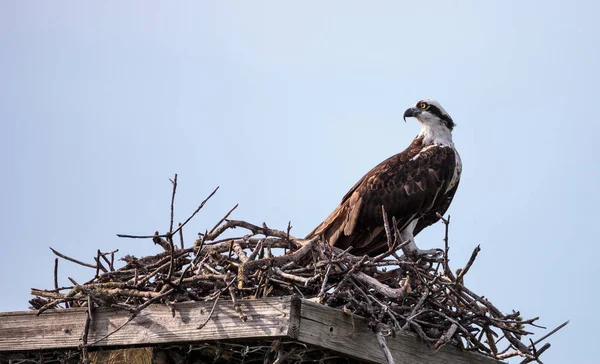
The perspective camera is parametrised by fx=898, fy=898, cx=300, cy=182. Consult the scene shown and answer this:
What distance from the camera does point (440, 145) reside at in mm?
8555

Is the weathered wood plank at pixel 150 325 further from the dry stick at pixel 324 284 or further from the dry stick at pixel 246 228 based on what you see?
the dry stick at pixel 246 228

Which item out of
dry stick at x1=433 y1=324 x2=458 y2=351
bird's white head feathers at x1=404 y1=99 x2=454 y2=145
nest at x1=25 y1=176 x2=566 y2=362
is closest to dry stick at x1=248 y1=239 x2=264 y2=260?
nest at x1=25 y1=176 x2=566 y2=362

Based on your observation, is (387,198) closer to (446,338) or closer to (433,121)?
(433,121)

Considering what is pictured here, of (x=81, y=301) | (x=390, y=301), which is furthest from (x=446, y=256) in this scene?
(x=81, y=301)

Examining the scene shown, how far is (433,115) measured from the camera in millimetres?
8867

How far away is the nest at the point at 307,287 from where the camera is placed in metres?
5.10

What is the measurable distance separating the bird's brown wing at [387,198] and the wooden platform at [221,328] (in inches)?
86.1

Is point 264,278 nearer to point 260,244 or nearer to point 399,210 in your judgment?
point 260,244

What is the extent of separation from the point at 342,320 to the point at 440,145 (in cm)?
394

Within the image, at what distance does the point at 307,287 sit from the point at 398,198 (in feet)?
8.98

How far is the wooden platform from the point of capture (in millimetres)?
4715

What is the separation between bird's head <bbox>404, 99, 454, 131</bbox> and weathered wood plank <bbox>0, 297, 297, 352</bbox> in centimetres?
450

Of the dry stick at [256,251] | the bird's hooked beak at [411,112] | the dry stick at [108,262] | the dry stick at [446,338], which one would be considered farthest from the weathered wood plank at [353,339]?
the bird's hooked beak at [411,112]

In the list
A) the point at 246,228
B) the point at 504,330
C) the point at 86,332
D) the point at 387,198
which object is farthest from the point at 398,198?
the point at 86,332
